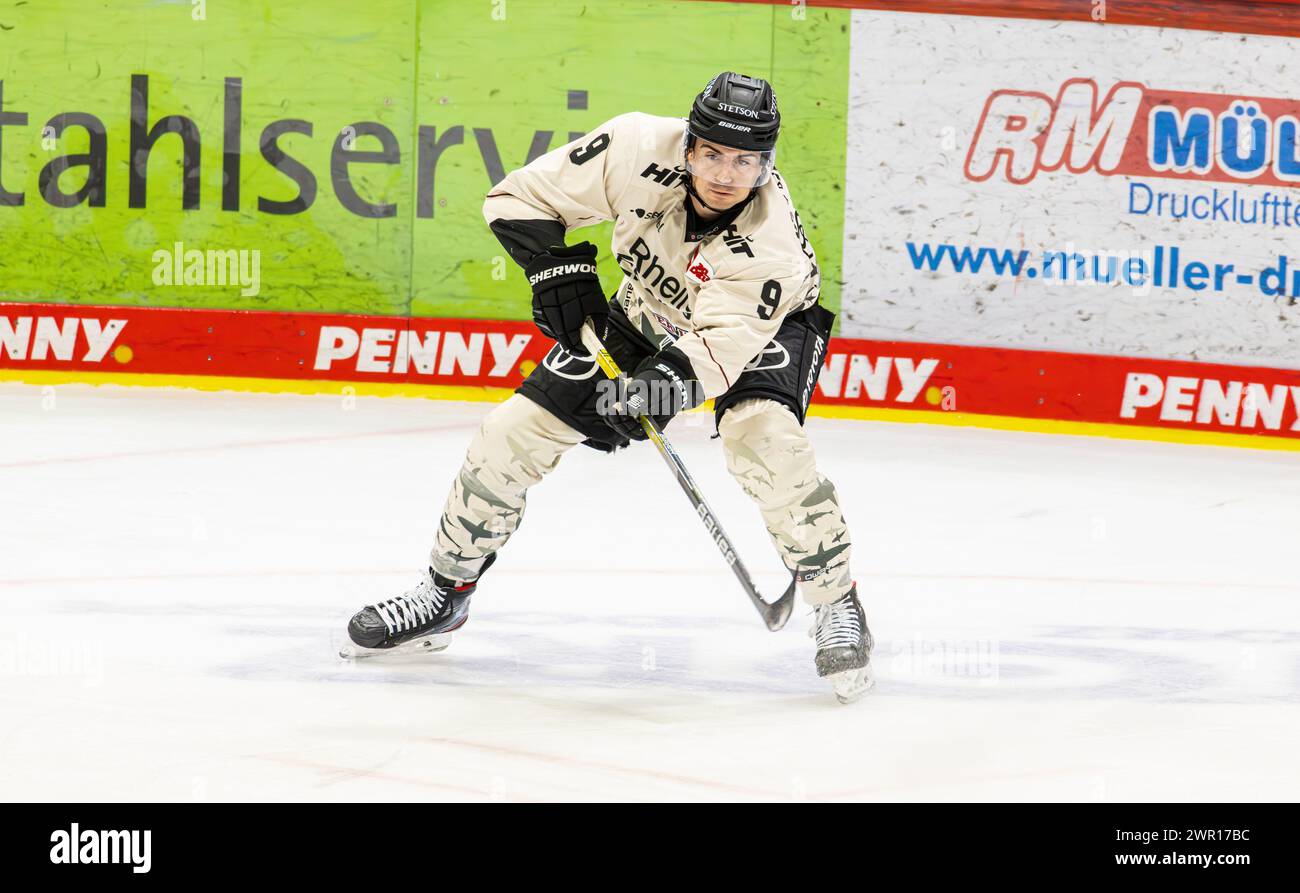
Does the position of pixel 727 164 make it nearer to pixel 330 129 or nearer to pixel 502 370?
pixel 502 370

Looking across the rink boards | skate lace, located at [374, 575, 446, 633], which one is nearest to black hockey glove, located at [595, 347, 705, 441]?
skate lace, located at [374, 575, 446, 633]

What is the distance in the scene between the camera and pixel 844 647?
11.3 feet

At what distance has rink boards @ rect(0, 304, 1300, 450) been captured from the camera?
7422 millimetres

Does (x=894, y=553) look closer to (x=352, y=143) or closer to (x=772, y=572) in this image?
(x=772, y=572)

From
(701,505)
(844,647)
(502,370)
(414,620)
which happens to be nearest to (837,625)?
(844,647)

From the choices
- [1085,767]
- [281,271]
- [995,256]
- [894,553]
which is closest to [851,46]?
[995,256]

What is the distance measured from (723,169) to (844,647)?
966mm

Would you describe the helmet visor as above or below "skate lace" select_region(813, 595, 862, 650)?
above

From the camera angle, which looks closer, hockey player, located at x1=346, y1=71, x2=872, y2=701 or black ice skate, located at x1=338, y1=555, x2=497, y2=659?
hockey player, located at x1=346, y1=71, x2=872, y2=701

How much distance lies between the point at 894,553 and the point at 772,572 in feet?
1.50

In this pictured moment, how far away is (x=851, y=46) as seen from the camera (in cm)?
774

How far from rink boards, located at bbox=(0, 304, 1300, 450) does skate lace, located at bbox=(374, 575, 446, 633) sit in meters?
3.98

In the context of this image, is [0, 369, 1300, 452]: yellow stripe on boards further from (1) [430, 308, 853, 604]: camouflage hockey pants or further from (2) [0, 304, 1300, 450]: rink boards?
(1) [430, 308, 853, 604]: camouflage hockey pants
